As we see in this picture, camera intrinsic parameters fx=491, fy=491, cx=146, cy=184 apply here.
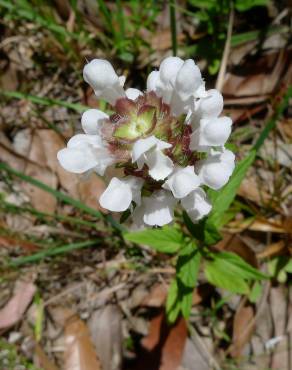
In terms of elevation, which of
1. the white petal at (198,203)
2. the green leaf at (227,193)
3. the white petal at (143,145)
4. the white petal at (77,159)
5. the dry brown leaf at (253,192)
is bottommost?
the white petal at (198,203)

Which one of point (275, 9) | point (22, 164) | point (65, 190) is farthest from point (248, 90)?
point (22, 164)

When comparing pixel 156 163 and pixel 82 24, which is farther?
pixel 82 24

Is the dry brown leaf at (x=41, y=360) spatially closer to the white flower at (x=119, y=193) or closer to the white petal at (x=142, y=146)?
the white flower at (x=119, y=193)

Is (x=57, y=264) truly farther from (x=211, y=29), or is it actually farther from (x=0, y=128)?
(x=211, y=29)

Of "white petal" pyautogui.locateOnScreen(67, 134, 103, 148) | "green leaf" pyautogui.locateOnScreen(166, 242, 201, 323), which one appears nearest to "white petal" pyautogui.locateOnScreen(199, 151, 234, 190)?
"white petal" pyautogui.locateOnScreen(67, 134, 103, 148)

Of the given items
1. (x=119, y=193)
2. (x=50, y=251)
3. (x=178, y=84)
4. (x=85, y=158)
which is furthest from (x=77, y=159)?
(x=50, y=251)

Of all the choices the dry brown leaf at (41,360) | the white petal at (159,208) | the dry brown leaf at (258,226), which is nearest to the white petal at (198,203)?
the white petal at (159,208)

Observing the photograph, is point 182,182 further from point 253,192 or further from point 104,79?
point 253,192
